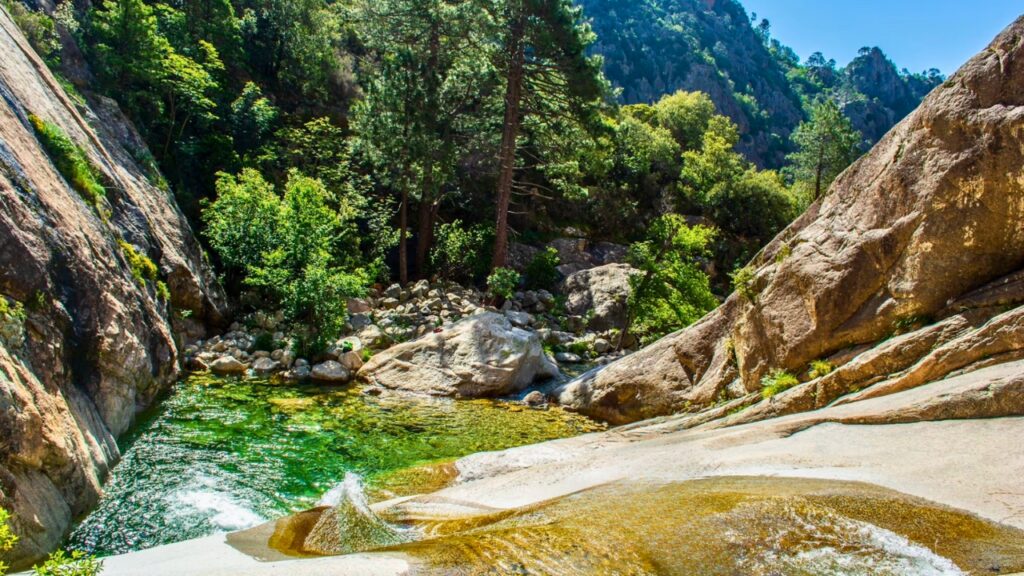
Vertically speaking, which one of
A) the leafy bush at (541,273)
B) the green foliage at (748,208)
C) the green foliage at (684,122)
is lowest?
the leafy bush at (541,273)

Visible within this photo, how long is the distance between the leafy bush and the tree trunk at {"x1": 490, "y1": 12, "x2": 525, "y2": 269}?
397 cm

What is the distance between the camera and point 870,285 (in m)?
9.00

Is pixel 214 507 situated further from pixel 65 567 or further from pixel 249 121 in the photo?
pixel 249 121

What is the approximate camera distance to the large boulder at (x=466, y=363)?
1594 cm

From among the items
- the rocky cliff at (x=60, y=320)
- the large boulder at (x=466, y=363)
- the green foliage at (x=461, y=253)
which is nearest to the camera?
the rocky cliff at (x=60, y=320)

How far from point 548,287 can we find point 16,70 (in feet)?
68.6

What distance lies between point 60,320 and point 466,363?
999cm

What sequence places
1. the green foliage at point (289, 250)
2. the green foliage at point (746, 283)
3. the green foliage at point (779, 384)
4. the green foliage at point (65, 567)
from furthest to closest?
the green foliage at point (289, 250)
the green foliage at point (746, 283)
the green foliage at point (779, 384)
the green foliage at point (65, 567)

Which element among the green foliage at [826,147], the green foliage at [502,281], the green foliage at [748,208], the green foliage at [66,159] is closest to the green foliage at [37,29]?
the green foliage at [66,159]

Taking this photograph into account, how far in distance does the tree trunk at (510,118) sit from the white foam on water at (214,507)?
56.9 ft

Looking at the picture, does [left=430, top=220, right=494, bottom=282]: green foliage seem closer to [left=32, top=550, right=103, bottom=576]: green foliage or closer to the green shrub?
the green shrub

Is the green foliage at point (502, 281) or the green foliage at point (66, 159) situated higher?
the green foliage at point (66, 159)

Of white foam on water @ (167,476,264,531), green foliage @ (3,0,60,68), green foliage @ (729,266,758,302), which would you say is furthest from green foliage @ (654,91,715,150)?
white foam on water @ (167,476,264,531)

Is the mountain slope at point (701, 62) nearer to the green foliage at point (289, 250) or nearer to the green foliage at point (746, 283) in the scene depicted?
the green foliage at point (289, 250)
